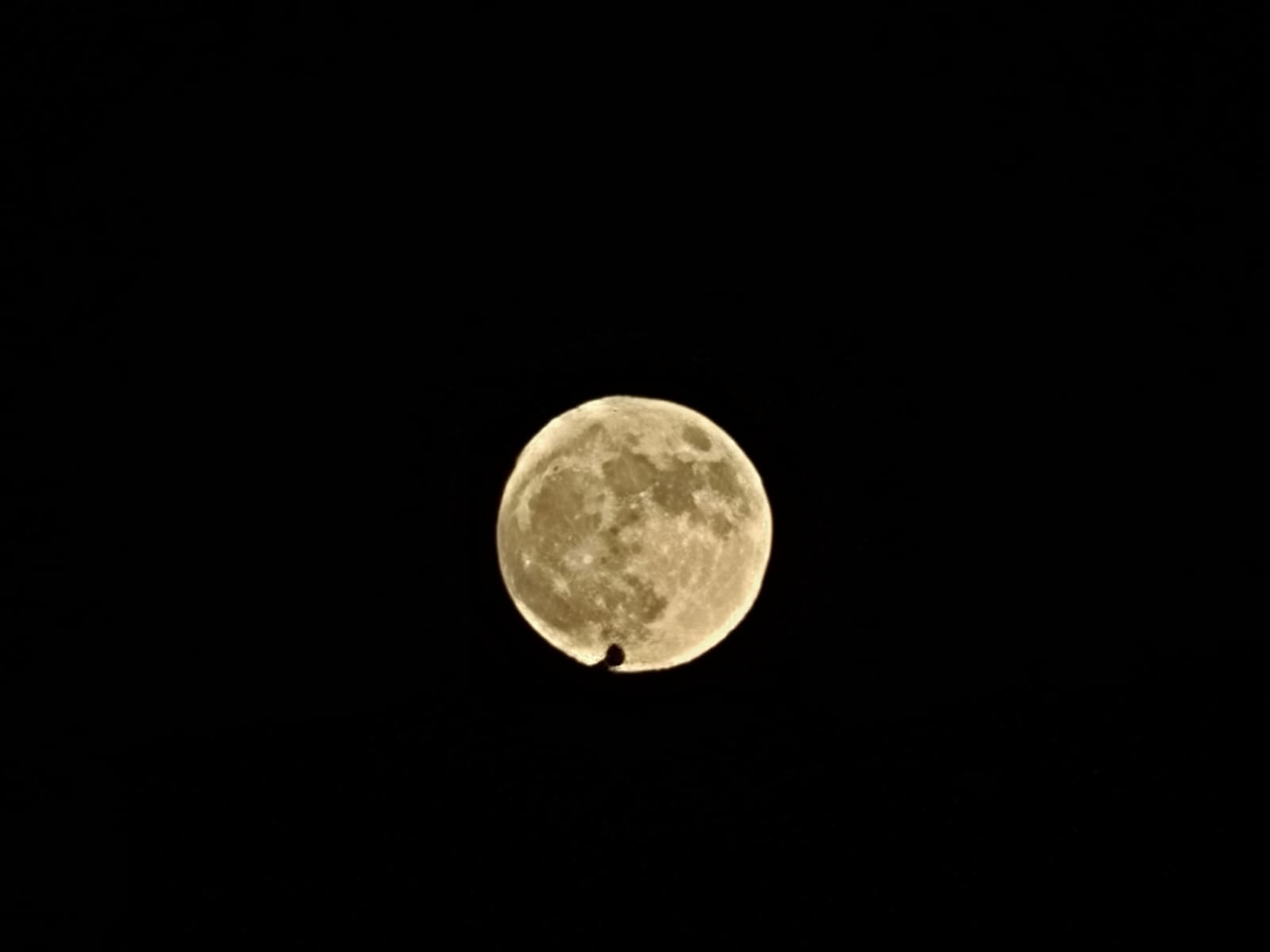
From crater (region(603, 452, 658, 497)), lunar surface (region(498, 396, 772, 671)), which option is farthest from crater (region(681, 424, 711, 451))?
crater (region(603, 452, 658, 497))

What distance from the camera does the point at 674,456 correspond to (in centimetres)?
394

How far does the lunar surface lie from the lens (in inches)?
148

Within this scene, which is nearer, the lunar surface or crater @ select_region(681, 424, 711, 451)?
the lunar surface

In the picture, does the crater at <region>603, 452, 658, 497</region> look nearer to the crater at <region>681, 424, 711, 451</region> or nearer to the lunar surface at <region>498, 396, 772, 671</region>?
the lunar surface at <region>498, 396, 772, 671</region>

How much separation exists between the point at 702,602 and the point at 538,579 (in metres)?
0.65

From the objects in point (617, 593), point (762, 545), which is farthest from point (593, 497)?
point (762, 545)

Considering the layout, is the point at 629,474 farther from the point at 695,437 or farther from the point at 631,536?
the point at 695,437

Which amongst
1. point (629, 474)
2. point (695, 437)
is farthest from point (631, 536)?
point (695, 437)

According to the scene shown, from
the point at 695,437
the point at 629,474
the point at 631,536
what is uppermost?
the point at 695,437

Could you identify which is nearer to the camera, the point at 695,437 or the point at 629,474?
the point at 629,474

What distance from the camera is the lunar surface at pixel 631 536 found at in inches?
148

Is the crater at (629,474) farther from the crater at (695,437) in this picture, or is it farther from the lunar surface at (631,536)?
the crater at (695,437)

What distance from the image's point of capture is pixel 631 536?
12.2ft

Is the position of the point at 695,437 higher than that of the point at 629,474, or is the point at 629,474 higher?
the point at 695,437
